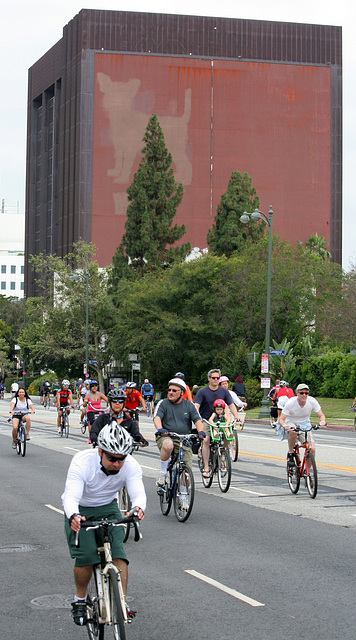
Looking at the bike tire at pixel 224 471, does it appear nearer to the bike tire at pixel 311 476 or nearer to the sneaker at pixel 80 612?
the bike tire at pixel 311 476

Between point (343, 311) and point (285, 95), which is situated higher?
point (285, 95)

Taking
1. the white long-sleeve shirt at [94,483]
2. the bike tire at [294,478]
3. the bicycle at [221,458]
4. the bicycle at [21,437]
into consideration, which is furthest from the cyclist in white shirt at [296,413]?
the bicycle at [21,437]

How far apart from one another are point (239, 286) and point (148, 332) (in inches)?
268

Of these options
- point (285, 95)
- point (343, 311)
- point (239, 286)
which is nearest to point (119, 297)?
point (239, 286)

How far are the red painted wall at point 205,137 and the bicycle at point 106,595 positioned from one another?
264 feet

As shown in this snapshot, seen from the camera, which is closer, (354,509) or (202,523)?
(202,523)

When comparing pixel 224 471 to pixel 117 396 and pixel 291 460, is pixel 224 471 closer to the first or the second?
pixel 291 460

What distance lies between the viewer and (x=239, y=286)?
166 feet

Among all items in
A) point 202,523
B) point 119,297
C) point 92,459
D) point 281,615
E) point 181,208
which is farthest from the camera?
point 181,208

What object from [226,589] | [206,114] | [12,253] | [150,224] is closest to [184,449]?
[226,589]

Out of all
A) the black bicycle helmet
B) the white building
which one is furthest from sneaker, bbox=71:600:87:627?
the white building

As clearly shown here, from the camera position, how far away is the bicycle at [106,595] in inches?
205

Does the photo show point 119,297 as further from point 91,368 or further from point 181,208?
point 181,208

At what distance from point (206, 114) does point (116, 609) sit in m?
84.4
